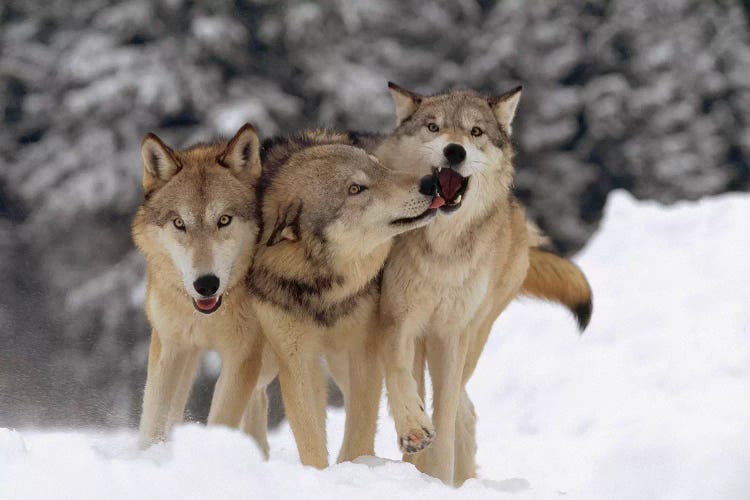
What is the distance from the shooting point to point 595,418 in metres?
7.19

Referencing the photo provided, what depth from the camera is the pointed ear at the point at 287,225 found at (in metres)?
4.45

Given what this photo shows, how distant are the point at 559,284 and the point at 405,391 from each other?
5.67ft

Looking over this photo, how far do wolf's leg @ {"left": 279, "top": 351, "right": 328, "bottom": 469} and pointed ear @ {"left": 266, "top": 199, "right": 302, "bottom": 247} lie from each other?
547 mm

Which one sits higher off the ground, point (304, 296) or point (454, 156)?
point (454, 156)

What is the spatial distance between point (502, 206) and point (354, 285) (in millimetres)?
1055

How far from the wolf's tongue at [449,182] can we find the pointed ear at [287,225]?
0.69 m

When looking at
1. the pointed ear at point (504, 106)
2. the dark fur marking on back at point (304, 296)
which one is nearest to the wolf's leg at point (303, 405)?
the dark fur marking on back at point (304, 296)

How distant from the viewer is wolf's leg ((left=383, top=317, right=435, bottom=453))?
4.30 metres

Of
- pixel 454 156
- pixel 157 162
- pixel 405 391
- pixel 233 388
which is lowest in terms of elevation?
pixel 233 388

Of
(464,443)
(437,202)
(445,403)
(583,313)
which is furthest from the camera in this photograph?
(583,313)

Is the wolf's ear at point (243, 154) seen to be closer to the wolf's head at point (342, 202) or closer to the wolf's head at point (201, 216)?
the wolf's head at point (201, 216)

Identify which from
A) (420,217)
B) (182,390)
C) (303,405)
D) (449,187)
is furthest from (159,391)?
(449,187)

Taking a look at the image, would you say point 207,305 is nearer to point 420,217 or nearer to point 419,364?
point 420,217

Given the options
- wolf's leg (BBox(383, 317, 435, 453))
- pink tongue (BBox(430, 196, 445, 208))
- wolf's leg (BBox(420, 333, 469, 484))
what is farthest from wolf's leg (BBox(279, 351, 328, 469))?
pink tongue (BBox(430, 196, 445, 208))
